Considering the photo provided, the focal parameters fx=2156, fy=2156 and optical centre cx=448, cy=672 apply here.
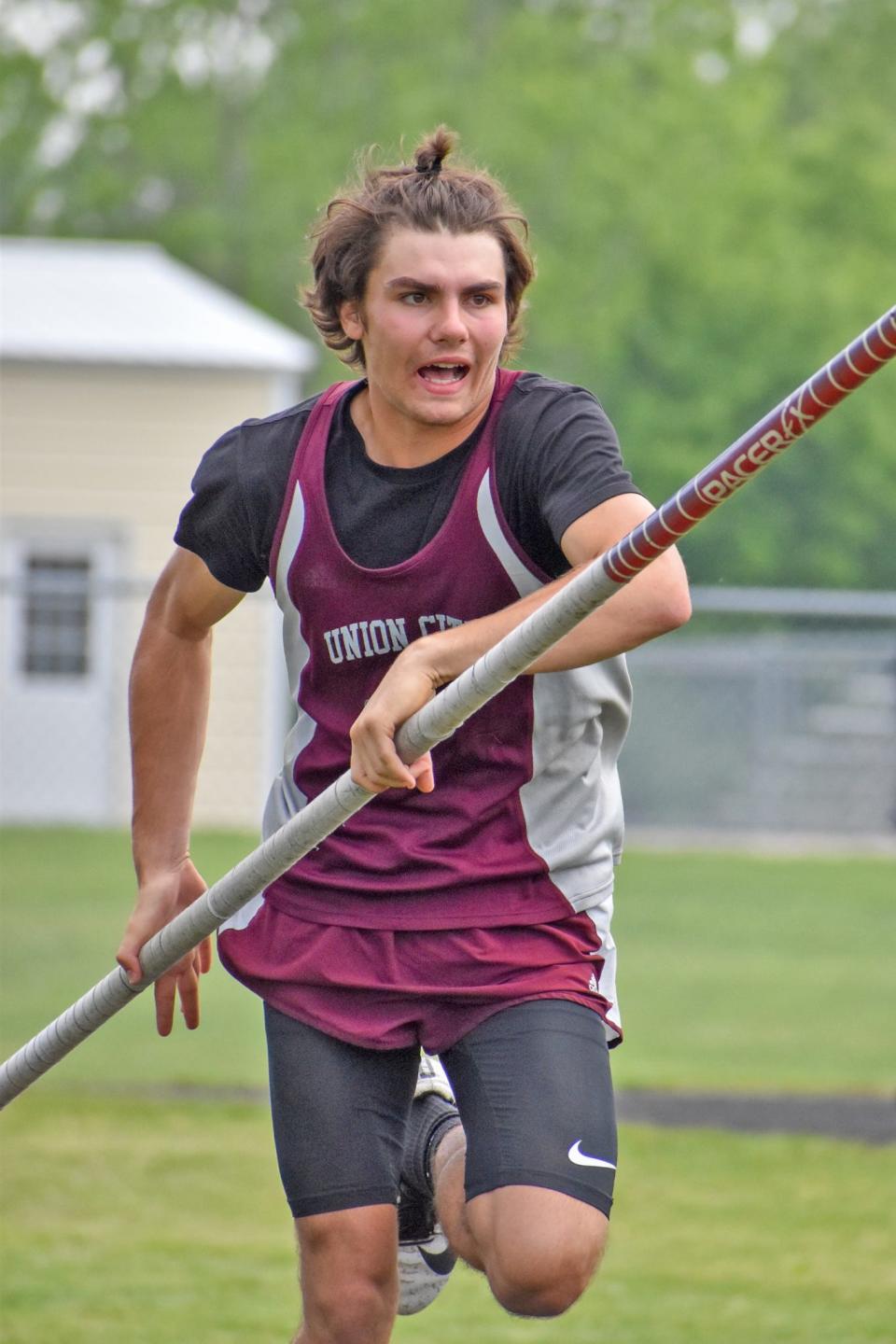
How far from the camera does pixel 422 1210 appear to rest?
4.21 m

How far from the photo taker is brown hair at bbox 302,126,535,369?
12.2 feet

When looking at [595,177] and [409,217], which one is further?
[595,177]

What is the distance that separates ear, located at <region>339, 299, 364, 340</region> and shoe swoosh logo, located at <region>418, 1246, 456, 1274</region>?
5.85 feet

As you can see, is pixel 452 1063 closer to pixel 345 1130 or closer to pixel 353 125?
pixel 345 1130

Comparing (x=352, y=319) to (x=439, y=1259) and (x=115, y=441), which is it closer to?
(x=439, y=1259)

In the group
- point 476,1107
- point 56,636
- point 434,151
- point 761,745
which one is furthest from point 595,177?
point 476,1107

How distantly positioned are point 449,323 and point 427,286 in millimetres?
93

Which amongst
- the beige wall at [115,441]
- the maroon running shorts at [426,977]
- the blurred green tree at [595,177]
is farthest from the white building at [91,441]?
the maroon running shorts at [426,977]

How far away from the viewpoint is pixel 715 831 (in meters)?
15.9

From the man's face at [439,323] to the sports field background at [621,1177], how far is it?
8.59 feet

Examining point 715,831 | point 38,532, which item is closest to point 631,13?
point 38,532

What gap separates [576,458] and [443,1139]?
1.36 meters

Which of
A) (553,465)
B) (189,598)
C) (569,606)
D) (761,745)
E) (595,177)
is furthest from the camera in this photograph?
(595,177)

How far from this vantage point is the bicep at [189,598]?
157 inches
